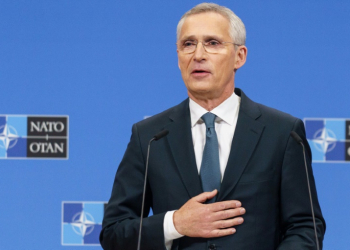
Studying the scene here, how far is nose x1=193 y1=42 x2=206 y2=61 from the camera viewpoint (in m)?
1.70

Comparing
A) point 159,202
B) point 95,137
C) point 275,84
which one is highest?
point 275,84

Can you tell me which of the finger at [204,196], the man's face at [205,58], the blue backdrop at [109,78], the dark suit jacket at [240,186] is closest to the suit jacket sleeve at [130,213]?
the dark suit jacket at [240,186]

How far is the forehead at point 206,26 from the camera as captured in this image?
173 centimetres

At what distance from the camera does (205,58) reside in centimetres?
171

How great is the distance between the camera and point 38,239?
308 centimetres

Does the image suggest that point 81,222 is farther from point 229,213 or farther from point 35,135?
point 229,213

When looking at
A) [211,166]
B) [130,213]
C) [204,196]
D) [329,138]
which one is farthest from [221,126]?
[329,138]

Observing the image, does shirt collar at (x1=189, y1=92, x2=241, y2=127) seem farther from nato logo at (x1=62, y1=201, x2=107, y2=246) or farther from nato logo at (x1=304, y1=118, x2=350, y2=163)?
nato logo at (x1=62, y1=201, x2=107, y2=246)

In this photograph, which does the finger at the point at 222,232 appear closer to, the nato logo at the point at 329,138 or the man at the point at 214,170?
the man at the point at 214,170

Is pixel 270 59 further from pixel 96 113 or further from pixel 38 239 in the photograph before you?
pixel 38 239

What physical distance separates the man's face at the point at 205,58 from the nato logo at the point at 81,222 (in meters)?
1.44

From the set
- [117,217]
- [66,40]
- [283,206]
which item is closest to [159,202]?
[117,217]

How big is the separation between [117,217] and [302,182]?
535mm

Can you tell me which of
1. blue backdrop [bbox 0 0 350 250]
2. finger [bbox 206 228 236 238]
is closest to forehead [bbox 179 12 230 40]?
finger [bbox 206 228 236 238]
